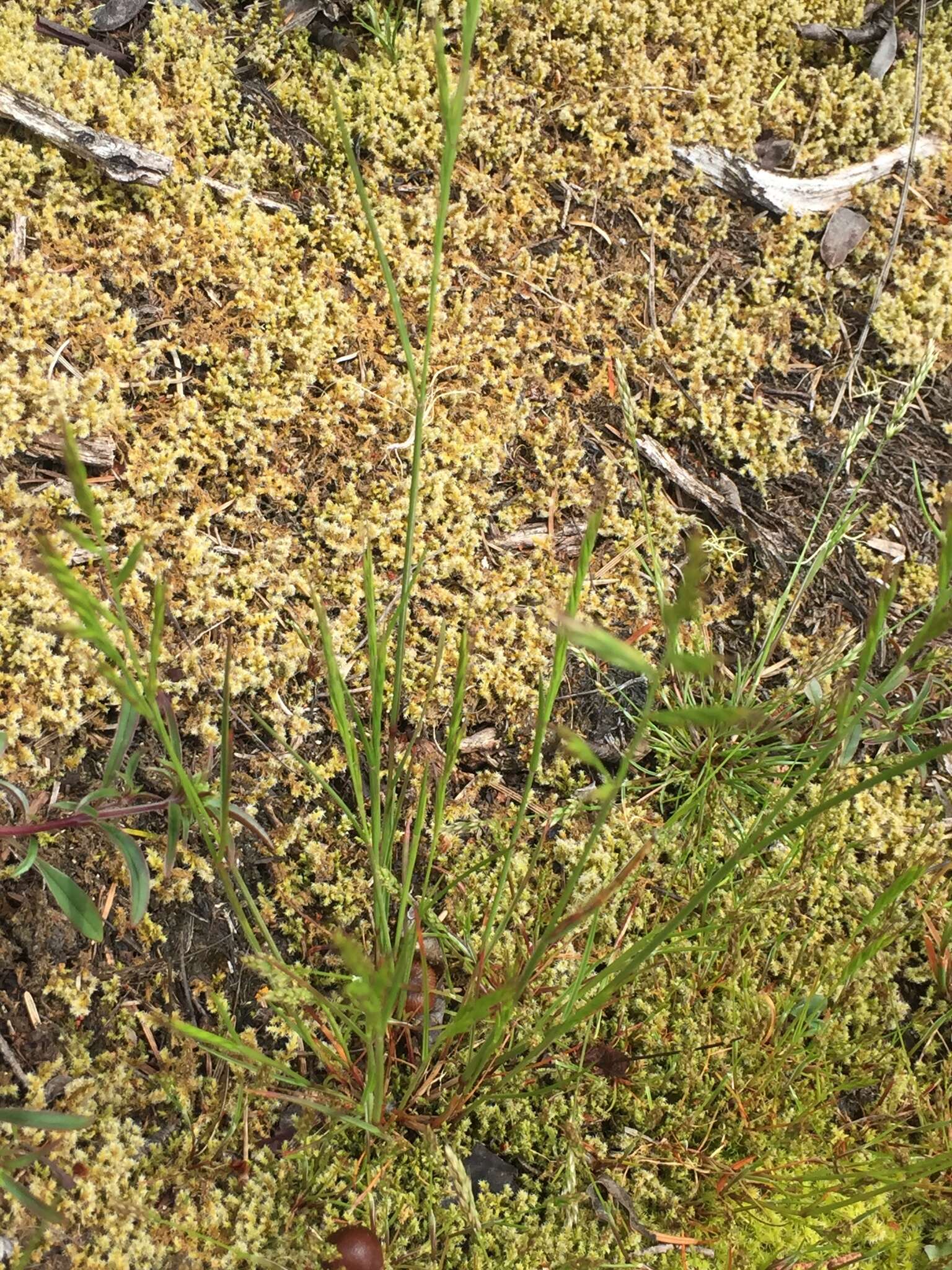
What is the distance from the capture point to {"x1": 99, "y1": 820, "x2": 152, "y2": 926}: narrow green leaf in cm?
164

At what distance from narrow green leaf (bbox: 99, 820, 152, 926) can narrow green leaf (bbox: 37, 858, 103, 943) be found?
2.8 inches

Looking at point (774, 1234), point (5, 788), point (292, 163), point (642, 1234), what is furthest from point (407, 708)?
point (292, 163)

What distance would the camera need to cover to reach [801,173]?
10.7 feet

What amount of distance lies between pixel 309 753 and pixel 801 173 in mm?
2742

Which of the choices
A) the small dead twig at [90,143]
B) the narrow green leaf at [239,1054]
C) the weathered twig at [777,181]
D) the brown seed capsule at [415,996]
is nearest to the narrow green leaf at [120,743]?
the narrow green leaf at [239,1054]

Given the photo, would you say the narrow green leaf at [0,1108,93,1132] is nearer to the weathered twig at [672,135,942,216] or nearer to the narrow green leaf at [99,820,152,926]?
the narrow green leaf at [99,820,152,926]

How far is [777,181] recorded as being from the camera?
126 inches

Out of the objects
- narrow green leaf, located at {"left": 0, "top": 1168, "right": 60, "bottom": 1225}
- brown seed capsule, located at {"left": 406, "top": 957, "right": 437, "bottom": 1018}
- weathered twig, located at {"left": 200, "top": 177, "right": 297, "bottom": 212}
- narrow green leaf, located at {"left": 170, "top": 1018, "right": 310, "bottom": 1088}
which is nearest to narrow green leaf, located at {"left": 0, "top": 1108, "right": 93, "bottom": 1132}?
narrow green leaf, located at {"left": 0, "top": 1168, "right": 60, "bottom": 1225}

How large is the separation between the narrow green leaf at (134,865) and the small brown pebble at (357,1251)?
0.82 m

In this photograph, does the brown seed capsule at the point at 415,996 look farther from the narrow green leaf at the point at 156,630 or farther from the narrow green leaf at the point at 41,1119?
the narrow green leaf at the point at 156,630

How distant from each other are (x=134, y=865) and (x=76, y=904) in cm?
13

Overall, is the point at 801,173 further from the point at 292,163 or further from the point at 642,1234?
the point at 642,1234

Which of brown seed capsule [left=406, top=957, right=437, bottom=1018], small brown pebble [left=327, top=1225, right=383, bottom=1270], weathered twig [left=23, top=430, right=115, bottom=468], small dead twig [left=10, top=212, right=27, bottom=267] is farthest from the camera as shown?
small dead twig [left=10, top=212, right=27, bottom=267]

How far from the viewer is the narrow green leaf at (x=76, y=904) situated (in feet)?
5.48
